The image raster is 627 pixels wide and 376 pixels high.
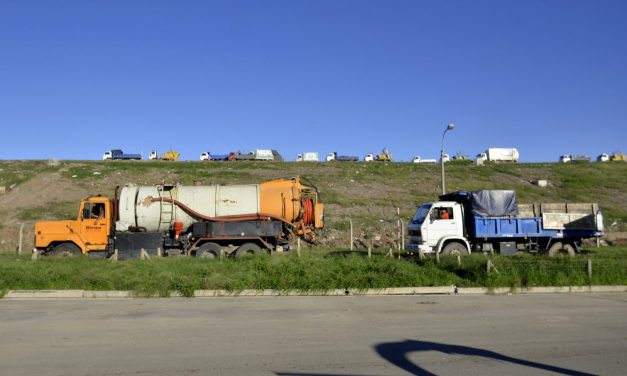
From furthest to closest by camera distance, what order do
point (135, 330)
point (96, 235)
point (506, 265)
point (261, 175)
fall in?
1. point (261, 175)
2. point (96, 235)
3. point (506, 265)
4. point (135, 330)

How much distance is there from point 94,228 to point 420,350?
54.2ft

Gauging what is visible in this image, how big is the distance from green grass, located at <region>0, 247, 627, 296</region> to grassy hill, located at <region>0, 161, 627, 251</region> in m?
13.2

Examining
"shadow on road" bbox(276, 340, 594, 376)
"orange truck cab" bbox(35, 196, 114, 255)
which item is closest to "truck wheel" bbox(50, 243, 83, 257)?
"orange truck cab" bbox(35, 196, 114, 255)

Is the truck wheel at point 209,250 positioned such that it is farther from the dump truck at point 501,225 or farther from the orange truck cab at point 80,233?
the dump truck at point 501,225

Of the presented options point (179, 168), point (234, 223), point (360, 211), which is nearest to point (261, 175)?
point (179, 168)

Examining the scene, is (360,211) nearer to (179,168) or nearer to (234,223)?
(234,223)

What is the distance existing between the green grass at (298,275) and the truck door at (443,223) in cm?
454

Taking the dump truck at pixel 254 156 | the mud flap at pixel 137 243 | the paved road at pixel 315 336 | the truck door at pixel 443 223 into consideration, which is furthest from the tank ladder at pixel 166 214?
the dump truck at pixel 254 156

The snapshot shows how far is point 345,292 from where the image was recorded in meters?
13.8

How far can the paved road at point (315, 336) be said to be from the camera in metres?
6.80

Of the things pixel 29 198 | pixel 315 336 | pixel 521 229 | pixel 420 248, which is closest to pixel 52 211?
pixel 29 198

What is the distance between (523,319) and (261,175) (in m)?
41.6

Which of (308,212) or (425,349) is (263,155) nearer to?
(308,212)

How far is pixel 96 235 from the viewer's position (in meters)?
20.7
